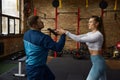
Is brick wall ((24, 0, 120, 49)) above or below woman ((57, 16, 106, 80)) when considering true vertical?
above

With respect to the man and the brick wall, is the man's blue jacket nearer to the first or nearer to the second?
the man

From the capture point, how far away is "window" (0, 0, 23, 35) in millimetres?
8250

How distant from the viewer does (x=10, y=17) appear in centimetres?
891

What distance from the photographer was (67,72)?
19.4 feet

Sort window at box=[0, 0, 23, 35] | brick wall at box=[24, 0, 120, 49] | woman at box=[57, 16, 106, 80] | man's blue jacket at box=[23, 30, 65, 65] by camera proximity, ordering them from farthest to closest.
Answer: brick wall at box=[24, 0, 120, 49] < window at box=[0, 0, 23, 35] < woman at box=[57, 16, 106, 80] < man's blue jacket at box=[23, 30, 65, 65]

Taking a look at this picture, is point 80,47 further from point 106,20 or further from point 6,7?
point 6,7

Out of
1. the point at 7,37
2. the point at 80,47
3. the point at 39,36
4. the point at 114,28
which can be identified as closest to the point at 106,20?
the point at 114,28

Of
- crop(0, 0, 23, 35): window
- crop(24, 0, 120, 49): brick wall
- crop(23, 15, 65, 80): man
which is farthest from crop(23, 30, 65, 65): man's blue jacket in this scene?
crop(24, 0, 120, 49): brick wall

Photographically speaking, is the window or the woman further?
the window

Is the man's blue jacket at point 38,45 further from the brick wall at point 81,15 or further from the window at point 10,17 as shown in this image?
the brick wall at point 81,15

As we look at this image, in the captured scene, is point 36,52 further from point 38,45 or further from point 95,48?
point 95,48

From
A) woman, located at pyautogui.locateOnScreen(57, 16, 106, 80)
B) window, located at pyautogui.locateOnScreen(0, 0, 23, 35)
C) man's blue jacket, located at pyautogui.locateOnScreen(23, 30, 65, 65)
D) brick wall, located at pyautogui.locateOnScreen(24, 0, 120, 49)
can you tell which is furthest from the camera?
brick wall, located at pyautogui.locateOnScreen(24, 0, 120, 49)

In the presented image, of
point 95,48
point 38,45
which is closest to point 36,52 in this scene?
point 38,45

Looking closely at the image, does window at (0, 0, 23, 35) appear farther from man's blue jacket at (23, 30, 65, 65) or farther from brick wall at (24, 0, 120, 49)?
man's blue jacket at (23, 30, 65, 65)
